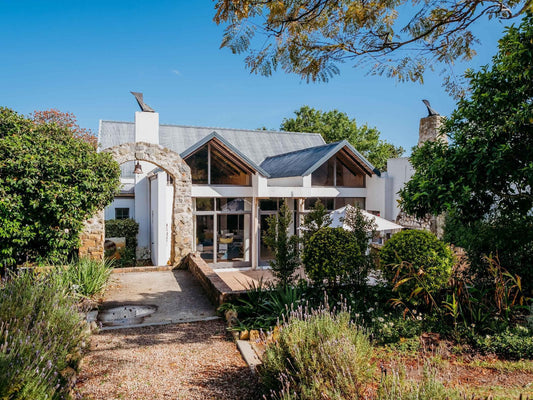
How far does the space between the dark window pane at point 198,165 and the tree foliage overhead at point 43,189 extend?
5.30 meters

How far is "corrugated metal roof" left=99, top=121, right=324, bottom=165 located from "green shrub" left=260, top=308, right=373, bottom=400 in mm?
17159

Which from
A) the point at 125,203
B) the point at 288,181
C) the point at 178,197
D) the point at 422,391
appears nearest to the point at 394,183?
the point at 288,181

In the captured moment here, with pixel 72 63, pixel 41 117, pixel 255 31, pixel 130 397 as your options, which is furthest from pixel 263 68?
pixel 41 117

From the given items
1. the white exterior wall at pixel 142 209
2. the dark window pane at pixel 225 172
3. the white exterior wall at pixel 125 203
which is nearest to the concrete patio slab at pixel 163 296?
the dark window pane at pixel 225 172

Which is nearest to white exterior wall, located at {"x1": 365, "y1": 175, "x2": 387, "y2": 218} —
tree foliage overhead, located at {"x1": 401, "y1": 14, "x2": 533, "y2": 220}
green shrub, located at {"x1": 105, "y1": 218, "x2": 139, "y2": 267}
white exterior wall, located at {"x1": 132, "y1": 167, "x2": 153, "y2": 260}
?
tree foliage overhead, located at {"x1": 401, "y1": 14, "x2": 533, "y2": 220}

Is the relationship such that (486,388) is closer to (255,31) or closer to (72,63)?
(255,31)

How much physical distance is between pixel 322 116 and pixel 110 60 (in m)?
24.6

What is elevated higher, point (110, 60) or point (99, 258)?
point (110, 60)

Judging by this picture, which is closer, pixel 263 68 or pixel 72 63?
pixel 263 68

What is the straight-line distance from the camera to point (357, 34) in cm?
608

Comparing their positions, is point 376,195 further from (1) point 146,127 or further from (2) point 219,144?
(1) point 146,127

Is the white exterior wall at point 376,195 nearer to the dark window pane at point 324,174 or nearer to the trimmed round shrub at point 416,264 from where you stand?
the dark window pane at point 324,174

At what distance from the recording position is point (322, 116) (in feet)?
116

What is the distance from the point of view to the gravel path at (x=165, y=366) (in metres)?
4.20
